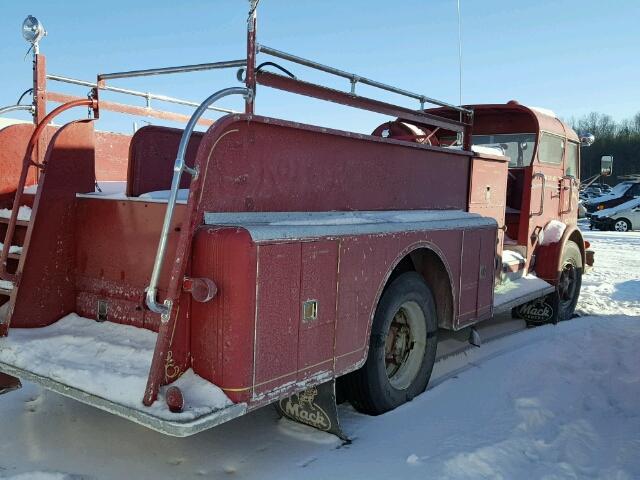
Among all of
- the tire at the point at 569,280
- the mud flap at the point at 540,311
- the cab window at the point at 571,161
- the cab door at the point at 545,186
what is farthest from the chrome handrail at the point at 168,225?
the cab window at the point at 571,161

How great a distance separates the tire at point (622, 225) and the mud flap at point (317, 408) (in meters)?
22.0

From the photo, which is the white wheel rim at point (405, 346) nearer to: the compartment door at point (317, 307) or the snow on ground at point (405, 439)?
the snow on ground at point (405, 439)

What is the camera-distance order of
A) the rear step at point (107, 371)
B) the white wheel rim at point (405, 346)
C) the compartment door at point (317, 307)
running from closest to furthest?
1. the rear step at point (107, 371)
2. the compartment door at point (317, 307)
3. the white wheel rim at point (405, 346)

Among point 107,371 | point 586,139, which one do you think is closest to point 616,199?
point 586,139

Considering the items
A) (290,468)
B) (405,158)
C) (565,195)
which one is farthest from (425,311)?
(565,195)

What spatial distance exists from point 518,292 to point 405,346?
6.83 ft

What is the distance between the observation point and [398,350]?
13.5ft

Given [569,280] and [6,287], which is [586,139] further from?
[6,287]

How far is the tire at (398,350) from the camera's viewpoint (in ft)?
12.1

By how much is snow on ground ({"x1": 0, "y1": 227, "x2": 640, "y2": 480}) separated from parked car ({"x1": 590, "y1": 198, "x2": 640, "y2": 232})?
1982 centimetres

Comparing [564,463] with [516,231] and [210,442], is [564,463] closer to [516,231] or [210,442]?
[210,442]

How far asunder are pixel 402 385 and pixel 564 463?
1173 millimetres

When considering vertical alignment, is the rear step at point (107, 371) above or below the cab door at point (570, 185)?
below

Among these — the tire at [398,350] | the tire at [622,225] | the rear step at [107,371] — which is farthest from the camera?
the tire at [622,225]
